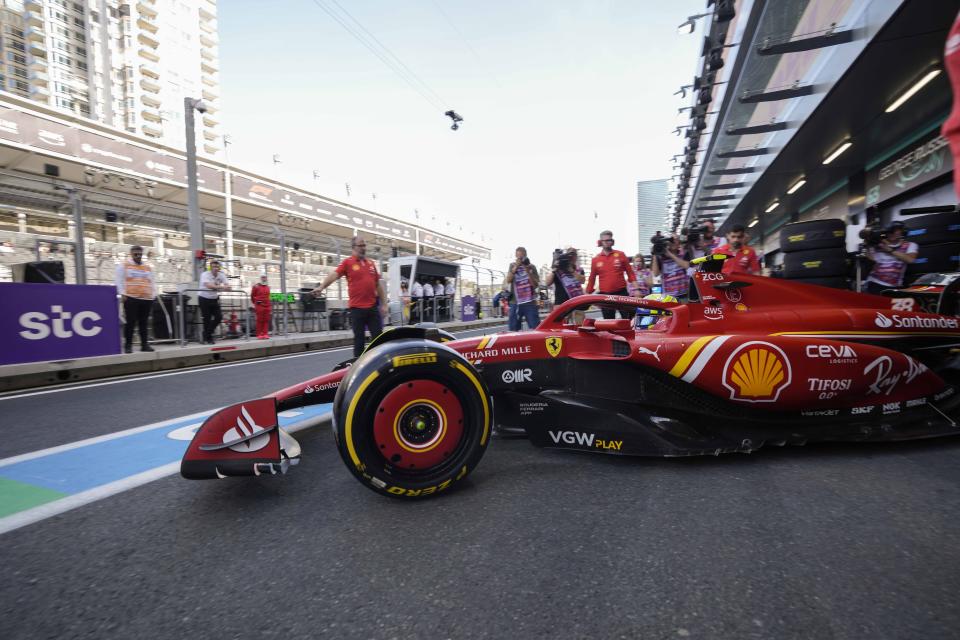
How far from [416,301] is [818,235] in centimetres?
1294

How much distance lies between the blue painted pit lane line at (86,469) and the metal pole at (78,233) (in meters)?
4.89

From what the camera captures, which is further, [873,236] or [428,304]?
[428,304]

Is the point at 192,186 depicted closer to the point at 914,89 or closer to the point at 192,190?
the point at 192,190

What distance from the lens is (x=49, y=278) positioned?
6.39m

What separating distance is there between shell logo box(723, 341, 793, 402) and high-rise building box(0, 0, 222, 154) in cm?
6312

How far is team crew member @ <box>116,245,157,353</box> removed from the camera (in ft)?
22.7

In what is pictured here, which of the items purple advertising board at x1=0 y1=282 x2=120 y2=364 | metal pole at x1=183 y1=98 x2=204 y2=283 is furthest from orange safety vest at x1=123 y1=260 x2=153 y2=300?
metal pole at x1=183 y1=98 x2=204 y2=283

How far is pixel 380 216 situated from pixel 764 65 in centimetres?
4262

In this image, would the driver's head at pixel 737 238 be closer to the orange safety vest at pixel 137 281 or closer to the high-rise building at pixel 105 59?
the orange safety vest at pixel 137 281

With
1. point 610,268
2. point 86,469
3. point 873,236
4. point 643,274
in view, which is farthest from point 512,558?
point 643,274

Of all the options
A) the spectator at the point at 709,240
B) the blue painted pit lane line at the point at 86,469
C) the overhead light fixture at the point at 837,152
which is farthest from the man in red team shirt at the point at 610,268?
the overhead light fixture at the point at 837,152

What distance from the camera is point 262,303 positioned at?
10.3 m

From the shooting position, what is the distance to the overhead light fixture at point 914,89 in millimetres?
7777

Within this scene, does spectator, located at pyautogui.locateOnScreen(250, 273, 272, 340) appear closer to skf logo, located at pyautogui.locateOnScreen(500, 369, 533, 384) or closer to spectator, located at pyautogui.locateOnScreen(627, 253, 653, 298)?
spectator, located at pyautogui.locateOnScreen(627, 253, 653, 298)
